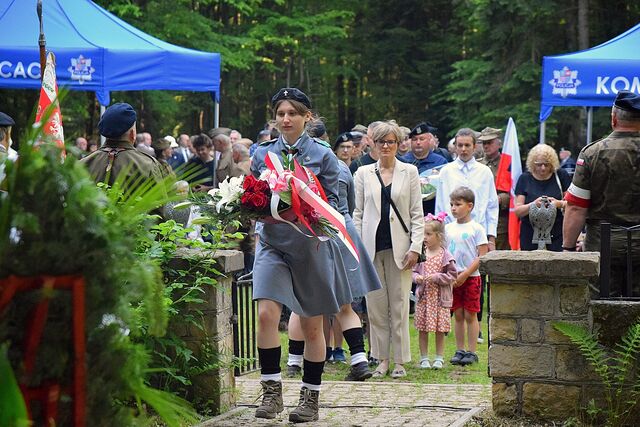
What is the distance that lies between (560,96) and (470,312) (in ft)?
15.3

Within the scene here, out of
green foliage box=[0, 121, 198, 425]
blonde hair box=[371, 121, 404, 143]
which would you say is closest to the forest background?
blonde hair box=[371, 121, 404, 143]

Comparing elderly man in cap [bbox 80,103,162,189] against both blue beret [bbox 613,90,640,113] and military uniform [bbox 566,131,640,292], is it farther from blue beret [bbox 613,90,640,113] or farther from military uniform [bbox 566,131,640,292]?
blue beret [bbox 613,90,640,113]

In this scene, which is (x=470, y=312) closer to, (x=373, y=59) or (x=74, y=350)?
(x=74, y=350)

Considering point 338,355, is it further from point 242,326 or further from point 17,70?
point 17,70

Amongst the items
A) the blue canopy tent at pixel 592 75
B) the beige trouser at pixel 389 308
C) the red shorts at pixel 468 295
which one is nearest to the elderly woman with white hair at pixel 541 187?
the red shorts at pixel 468 295

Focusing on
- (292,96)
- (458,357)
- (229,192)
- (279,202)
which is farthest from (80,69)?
(279,202)

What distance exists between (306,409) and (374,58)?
118 feet

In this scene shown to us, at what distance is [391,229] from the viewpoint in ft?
31.2

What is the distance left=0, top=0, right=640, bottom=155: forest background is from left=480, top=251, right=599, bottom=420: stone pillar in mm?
20906

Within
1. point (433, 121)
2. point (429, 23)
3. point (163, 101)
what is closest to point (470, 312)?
point (163, 101)

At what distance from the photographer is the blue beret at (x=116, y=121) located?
23.8 ft

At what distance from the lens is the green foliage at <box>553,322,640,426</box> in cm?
639

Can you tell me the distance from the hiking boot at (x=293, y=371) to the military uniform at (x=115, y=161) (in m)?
2.28

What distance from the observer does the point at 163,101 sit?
32062mm
